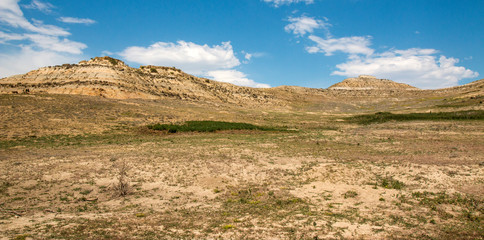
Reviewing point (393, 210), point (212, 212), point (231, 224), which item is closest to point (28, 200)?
point (212, 212)

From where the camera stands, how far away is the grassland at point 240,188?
7711mm

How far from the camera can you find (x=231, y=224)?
26.7 ft

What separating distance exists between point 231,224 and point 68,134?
23604 mm

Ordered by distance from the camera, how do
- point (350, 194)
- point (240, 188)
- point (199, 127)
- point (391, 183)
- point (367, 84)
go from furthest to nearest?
point (367, 84) < point (199, 127) < point (240, 188) < point (391, 183) < point (350, 194)

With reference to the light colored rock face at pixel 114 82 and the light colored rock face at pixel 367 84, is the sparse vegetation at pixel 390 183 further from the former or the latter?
the light colored rock face at pixel 367 84

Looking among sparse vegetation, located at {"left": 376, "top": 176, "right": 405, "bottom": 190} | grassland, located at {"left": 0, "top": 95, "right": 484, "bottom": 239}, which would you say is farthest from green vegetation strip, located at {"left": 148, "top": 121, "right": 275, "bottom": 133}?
sparse vegetation, located at {"left": 376, "top": 176, "right": 405, "bottom": 190}

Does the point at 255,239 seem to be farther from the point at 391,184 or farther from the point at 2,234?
the point at 391,184

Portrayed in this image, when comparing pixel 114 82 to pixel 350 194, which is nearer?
pixel 350 194

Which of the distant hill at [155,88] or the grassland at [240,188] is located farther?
the distant hill at [155,88]

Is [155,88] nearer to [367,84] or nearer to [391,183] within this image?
[391,183]

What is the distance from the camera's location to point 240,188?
40.2 feet

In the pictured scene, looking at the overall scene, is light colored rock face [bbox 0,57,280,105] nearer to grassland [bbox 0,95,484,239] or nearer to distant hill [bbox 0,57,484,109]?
distant hill [bbox 0,57,484,109]

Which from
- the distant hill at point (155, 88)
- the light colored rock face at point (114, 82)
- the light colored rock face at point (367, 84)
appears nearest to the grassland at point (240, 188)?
the light colored rock face at point (114, 82)

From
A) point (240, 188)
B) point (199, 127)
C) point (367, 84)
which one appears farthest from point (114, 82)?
point (367, 84)
